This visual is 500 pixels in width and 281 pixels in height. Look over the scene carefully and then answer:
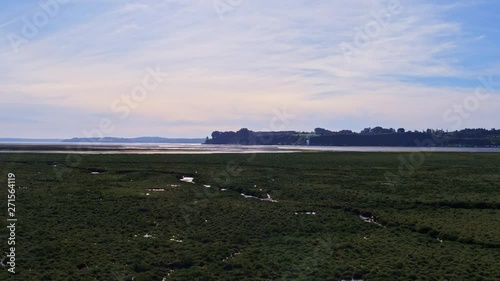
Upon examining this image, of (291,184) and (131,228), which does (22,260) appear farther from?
(291,184)

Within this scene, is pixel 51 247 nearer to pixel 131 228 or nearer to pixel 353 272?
pixel 131 228

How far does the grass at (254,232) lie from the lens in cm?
1742

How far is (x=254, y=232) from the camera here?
23422 mm

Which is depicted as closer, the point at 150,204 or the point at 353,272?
the point at 353,272

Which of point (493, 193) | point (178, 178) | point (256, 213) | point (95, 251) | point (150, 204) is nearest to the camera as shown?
point (95, 251)

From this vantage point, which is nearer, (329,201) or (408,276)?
(408,276)

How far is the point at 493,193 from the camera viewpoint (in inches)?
1478

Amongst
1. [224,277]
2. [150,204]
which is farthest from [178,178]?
[224,277]

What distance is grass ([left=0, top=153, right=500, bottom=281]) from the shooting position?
17422mm

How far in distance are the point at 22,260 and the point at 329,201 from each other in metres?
A: 22.5

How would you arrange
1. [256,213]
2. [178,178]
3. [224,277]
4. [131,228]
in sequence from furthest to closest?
[178,178] < [256,213] < [131,228] < [224,277]

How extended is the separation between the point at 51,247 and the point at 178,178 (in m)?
31.1

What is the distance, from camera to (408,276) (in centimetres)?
1711

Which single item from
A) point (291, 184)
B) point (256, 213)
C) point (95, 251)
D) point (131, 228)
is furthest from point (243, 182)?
point (95, 251)
